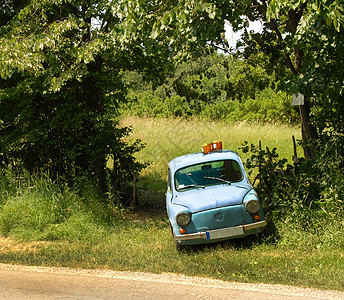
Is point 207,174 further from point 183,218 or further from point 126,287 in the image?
point 126,287

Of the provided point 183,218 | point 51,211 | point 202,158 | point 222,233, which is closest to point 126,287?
point 183,218

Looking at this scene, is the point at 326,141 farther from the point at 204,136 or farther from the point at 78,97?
the point at 204,136

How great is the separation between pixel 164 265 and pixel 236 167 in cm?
261

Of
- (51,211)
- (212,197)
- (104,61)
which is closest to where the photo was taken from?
(212,197)

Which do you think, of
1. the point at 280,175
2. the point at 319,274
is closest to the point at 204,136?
the point at 280,175

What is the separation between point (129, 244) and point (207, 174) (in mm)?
2003

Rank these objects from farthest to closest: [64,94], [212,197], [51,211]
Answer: [64,94] < [51,211] < [212,197]

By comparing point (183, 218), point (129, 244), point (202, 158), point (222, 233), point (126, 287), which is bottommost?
point (129, 244)

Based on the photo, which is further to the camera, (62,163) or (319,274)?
(62,163)

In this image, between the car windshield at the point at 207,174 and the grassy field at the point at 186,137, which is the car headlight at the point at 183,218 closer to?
the car windshield at the point at 207,174

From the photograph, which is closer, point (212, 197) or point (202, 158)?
point (212, 197)

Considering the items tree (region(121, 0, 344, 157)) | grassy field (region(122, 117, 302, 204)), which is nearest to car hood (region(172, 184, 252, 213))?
tree (region(121, 0, 344, 157))

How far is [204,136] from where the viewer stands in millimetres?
23281

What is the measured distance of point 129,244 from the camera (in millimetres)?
8922
